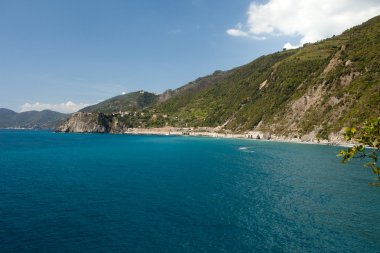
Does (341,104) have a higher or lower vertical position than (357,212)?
higher

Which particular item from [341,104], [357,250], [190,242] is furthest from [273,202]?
[341,104]

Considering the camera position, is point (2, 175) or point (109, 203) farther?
point (2, 175)

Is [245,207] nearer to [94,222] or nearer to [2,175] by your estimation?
[94,222]

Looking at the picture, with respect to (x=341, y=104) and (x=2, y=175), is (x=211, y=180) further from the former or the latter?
(x=341, y=104)

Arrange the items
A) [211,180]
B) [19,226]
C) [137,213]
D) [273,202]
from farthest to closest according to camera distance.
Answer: [211,180]
[273,202]
[137,213]
[19,226]

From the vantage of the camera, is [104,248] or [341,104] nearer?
[104,248]

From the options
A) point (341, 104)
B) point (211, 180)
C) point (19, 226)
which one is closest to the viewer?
point (19, 226)

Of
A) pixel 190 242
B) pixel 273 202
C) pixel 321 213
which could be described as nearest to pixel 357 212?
pixel 321 213

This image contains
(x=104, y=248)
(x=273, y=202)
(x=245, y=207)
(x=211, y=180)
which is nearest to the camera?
(x=104, y=248)

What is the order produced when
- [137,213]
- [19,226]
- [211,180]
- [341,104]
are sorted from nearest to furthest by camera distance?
[19,226]
[137,213]
[211,180]
[341,104]
